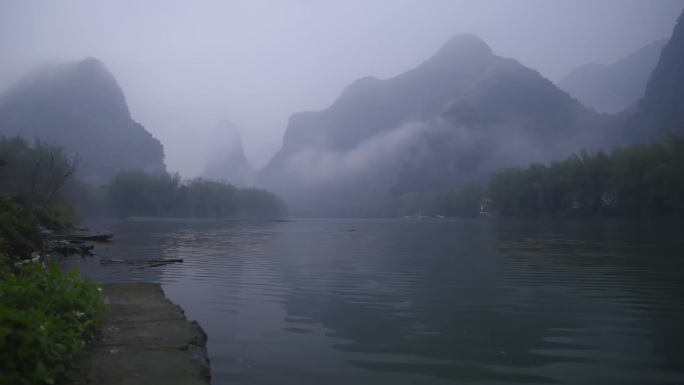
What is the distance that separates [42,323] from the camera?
3994 mm

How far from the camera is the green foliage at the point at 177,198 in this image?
372ft

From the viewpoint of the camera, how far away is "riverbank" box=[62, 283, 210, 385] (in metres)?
4.54

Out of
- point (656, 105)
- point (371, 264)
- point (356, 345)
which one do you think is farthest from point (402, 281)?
point (656, 105)

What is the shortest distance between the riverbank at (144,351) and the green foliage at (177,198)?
11458 cm

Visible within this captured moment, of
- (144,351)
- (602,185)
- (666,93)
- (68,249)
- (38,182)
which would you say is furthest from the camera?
(666,93)

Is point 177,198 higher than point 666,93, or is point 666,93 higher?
point 666,93

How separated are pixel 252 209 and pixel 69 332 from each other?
151732 mm

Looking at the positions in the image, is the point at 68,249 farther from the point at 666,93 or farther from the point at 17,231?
the point at 666,93

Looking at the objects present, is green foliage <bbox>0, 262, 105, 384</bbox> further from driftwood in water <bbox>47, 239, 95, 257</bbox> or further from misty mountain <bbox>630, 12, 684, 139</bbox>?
misty mountain <bbox>630, 12, 684, 139</bbox>

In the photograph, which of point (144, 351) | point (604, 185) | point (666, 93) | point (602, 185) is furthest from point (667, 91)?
point (144, 351)

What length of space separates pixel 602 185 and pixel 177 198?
302ft

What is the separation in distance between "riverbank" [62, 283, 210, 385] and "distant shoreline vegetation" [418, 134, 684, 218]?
216 feet

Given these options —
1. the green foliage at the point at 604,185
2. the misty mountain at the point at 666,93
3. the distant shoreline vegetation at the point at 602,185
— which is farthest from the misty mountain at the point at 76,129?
the misty mountain at the point at 666,93

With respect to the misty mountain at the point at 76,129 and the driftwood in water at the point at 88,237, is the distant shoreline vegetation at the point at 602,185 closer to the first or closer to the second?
the driftwood in water at the point at 88,237
